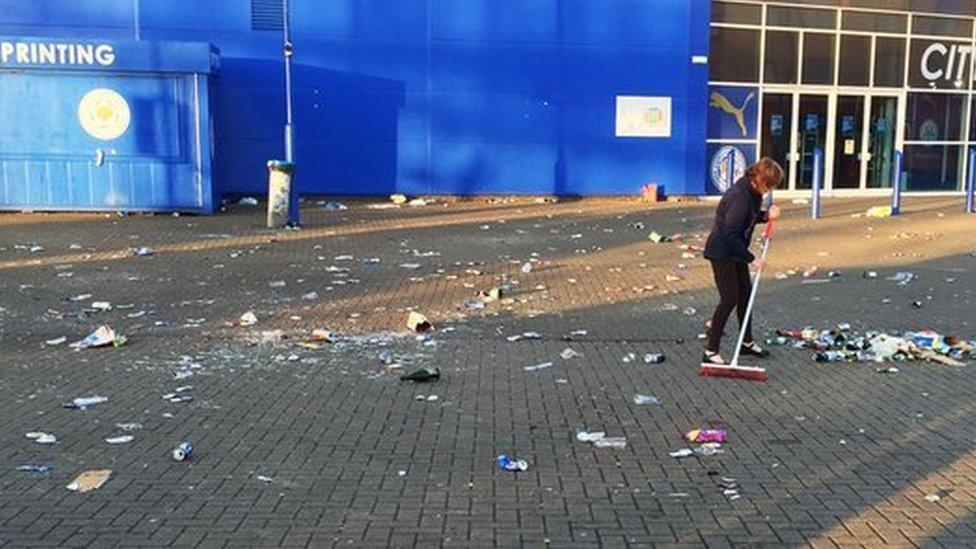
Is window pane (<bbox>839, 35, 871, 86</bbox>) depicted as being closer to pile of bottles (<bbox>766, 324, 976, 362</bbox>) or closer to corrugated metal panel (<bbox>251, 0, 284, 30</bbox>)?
corrugated metal panel (<bbox>251, 0, 284, 30</bbox>)

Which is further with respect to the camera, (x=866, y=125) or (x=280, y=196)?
Result: (x=866, y=125)

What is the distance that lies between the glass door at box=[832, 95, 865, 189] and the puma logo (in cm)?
257

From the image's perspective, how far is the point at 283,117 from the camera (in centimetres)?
2039

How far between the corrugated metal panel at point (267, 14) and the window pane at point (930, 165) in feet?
51.8

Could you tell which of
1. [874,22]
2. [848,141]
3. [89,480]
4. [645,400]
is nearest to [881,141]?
[848,141]

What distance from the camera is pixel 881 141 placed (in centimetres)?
2414

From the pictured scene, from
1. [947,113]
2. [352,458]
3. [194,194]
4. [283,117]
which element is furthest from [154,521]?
[947,113]

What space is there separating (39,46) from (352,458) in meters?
14.6

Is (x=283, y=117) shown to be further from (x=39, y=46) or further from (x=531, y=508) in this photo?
(x=531, y=508)

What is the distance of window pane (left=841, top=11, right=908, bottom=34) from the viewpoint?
22812 mm

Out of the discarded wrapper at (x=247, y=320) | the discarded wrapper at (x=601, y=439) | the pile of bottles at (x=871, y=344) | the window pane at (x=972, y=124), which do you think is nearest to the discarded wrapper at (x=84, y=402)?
the discarded wrapper at (x=247, y=320)

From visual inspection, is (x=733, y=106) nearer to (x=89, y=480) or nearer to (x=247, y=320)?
(x=247, y=320)

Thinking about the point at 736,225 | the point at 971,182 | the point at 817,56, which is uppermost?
the point at 817,56

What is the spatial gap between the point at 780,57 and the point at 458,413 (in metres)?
18.9
